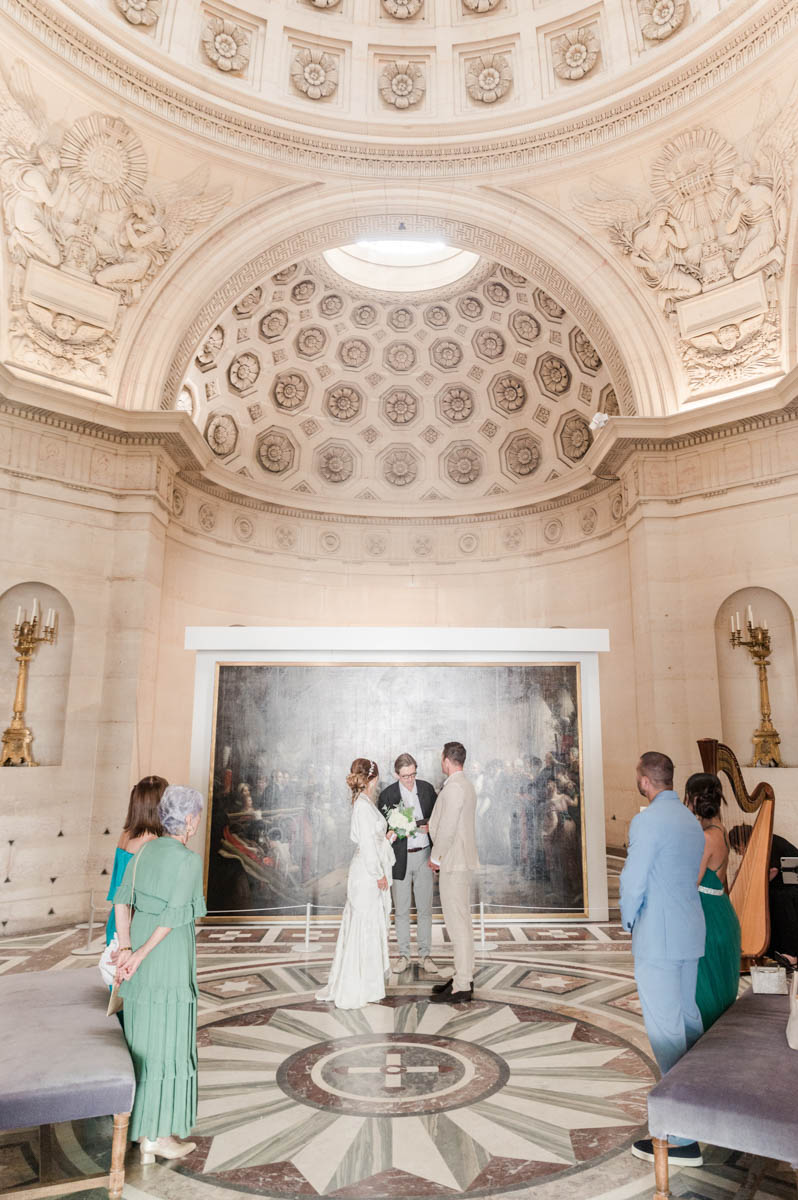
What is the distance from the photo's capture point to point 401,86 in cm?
1250

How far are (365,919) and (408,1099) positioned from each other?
6.41ft

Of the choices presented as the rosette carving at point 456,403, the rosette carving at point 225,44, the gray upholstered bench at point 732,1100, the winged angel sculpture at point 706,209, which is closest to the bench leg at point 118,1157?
the gray upholstered bench at point 732,1100

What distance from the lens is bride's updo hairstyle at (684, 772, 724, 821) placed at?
4.95 m

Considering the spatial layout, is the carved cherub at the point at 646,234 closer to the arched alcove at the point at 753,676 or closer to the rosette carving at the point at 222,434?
the arched alcove at the point at 753,676

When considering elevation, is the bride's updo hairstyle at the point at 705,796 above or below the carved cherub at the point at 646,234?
below

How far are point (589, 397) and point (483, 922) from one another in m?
10.8

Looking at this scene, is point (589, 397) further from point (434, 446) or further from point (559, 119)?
point (559, 119)

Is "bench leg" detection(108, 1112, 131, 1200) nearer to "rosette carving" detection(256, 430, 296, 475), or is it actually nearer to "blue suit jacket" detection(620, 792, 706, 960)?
"blue suit jacket" detection(620, 792, 706, 960)

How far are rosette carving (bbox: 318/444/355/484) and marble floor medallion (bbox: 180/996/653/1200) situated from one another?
520 inches

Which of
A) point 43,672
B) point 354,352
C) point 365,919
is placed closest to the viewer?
point 365,919

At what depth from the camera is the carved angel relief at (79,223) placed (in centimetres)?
1055

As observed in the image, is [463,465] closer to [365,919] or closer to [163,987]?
A: [365,919]

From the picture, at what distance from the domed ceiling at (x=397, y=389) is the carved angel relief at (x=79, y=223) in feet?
9.99

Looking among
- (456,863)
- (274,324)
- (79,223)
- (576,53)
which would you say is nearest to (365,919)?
(456,863)
